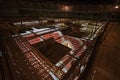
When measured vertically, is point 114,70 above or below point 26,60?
below

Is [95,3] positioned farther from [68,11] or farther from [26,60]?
[26,60]

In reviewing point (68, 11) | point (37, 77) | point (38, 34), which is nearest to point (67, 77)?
point (37, 77)

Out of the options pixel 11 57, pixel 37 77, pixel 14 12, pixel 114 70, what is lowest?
pixel 114 70

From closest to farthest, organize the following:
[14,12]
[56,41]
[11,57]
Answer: [11,57] < [56,41] < [14,12]

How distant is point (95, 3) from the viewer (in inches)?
348

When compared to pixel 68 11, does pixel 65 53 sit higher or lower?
lower

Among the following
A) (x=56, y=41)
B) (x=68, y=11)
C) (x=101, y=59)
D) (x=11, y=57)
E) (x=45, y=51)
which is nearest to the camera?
(x=11, y=57)

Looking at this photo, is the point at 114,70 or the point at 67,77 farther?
the point at 114,70

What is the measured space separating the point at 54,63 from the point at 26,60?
410mm

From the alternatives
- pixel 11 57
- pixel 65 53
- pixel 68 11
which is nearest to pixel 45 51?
pixel 65 53

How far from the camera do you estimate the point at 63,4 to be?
29.5 feet

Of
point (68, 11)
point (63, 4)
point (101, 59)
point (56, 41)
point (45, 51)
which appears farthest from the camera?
point (63, 4)

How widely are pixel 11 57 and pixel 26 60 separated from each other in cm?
20

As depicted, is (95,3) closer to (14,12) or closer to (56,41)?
(14,12)
